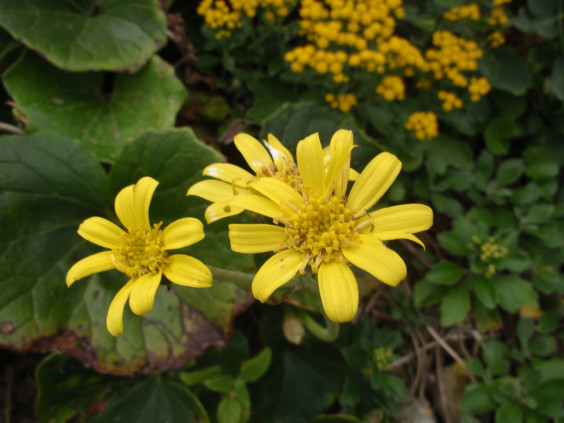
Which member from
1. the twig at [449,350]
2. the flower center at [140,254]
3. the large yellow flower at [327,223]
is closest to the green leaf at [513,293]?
the twig at [449,350]

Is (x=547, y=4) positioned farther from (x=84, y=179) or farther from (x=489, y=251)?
(x=84, y=179)

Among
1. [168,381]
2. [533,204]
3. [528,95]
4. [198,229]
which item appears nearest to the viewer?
[198,229]

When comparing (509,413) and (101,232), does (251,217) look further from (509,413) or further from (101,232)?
(509,413)

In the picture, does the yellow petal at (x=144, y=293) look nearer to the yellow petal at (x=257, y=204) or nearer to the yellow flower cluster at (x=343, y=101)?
the yellow petal at (x=257, y=204)

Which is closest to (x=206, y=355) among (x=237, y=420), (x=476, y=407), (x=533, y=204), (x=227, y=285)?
(x=237, y=420)

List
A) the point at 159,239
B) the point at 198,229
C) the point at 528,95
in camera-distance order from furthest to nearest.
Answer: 1. the point at 528,95
2. the point at 159,239
3. the point at 198,229
